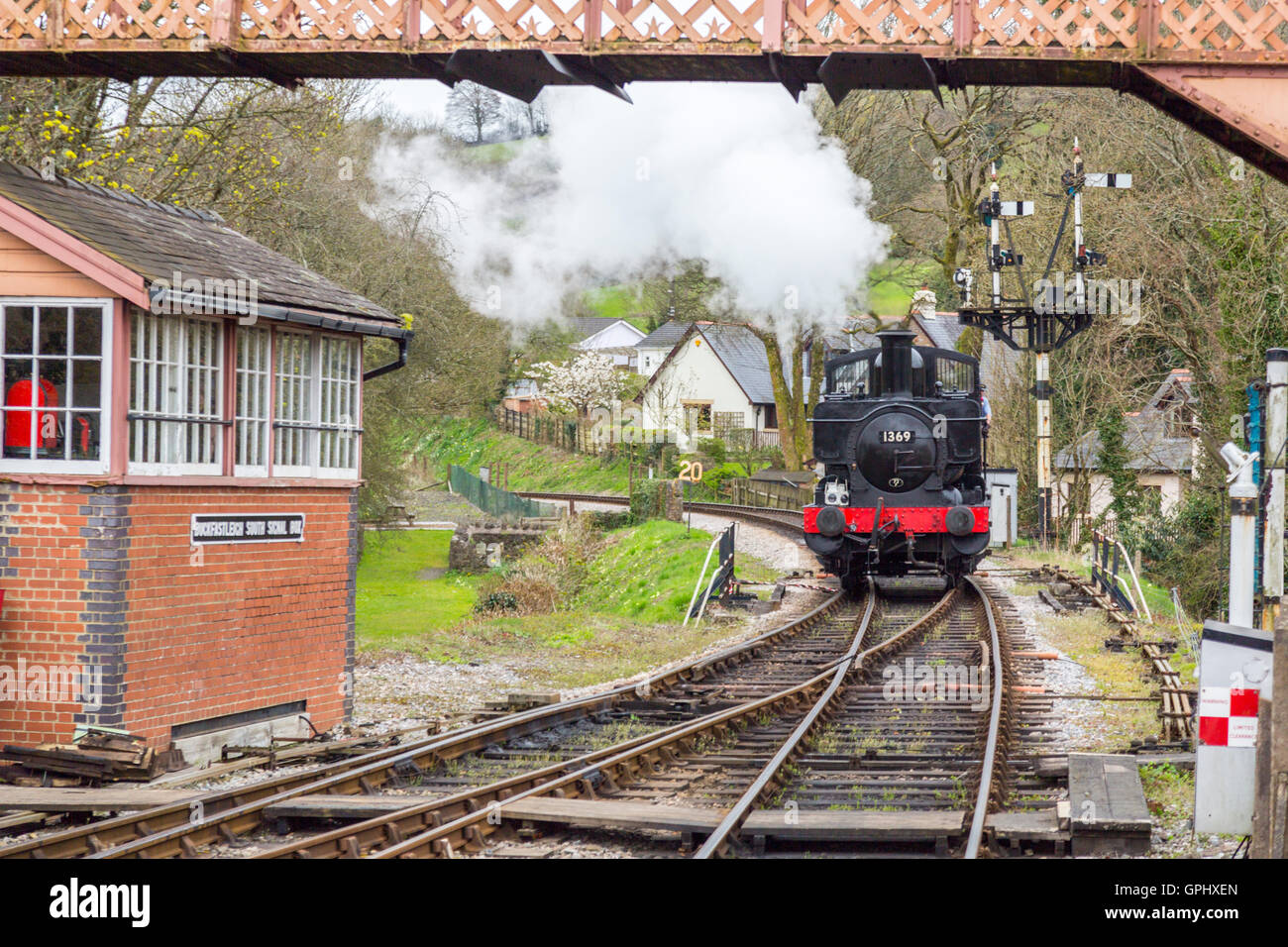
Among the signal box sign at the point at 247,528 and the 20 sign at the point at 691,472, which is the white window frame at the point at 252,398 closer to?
the signal box sign at the point at 247,528

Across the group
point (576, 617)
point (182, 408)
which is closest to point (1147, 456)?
point (576, 617)

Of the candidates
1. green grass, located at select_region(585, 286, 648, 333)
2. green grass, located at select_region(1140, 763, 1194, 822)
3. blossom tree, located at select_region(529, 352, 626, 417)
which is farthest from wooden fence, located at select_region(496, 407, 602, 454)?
green grass, located at select_region(1140, 763, 1194, 822)

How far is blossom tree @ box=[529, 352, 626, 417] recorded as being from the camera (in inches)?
2386

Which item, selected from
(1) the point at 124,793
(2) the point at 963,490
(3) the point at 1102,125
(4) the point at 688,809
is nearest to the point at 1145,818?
(4) the point at 688,809

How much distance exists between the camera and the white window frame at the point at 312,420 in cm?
1054

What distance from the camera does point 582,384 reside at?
6053cm

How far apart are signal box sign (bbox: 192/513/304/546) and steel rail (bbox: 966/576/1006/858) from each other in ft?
18.3

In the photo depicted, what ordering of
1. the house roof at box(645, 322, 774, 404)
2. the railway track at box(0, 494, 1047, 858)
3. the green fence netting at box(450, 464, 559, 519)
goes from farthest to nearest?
the house roof at box(645, 322, 774, 404) < the green fence netting at box(450, 464, 559, 519) < the railway track at box(0, 494, 1047, 858)

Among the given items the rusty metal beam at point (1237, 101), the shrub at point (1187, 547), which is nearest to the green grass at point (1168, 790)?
the rusty metal beam at point (1237, 101)

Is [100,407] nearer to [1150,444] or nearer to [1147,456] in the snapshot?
[1147,456]

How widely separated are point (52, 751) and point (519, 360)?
53997 millimetres

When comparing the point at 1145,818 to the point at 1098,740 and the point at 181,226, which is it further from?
the point at 181,226

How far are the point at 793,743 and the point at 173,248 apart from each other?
19.7 ft

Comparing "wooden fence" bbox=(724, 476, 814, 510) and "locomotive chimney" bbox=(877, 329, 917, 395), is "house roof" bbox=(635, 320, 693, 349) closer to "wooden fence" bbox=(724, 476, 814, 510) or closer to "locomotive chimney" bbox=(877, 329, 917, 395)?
"wooden fence" bbox=(724, 476, 814, 510)
